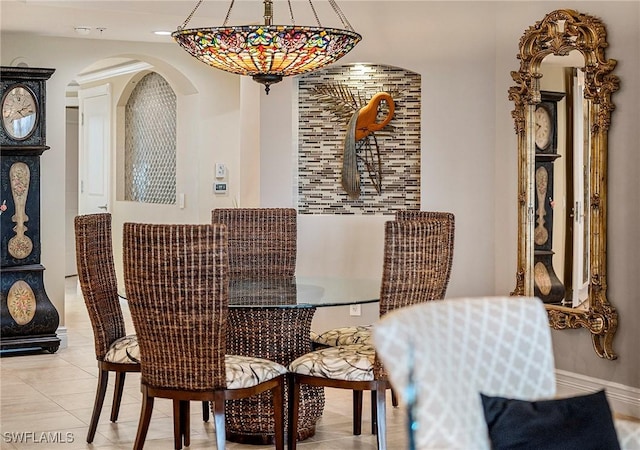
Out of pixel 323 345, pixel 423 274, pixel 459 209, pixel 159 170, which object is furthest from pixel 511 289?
pixel 159 170

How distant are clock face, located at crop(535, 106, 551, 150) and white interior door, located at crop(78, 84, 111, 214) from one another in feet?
17.1

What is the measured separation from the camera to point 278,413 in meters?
3.79

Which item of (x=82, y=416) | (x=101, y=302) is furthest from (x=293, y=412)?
(x=82, y=416)

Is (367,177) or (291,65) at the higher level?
(291,65)

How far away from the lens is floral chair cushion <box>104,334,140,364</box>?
4.03m

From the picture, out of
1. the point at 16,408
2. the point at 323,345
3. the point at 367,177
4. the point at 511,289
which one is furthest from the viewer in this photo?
the point at 367,177

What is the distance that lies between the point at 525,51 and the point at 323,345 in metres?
2.07

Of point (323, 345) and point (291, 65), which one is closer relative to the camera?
point (291, 65)

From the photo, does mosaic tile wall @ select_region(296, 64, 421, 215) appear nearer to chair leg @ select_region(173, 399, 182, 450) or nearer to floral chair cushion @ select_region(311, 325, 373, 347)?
floral chair cushion @ select_region(311, 325, 373, 347)

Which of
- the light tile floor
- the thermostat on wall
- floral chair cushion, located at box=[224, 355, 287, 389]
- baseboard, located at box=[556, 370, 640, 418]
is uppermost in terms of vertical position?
the thermostat on wall

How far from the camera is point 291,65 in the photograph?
4168mm

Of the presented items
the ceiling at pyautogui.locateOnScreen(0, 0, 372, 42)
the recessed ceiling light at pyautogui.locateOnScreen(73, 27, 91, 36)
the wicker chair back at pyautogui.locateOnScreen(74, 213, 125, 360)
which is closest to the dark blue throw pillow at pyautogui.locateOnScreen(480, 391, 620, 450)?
the wicker chair back at pyautogui.locateOnScreen(74, 213, 125, 360)

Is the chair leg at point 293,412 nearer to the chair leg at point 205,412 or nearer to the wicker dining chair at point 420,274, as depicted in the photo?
the wicker dining chair at point 420,274

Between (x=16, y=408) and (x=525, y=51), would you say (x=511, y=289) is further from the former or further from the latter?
(x=16, y=408)
